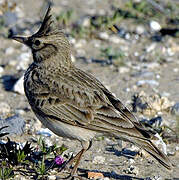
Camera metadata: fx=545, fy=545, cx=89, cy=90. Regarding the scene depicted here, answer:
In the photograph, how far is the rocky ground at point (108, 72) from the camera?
6.30 m

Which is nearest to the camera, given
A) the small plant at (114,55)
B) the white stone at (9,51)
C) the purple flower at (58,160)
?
the purple flower at (58,160)

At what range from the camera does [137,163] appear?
21.2 ft

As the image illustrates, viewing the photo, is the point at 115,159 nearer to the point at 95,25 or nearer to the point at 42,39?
the point at 42,39

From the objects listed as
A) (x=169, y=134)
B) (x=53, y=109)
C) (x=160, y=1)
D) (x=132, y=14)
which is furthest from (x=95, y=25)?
(x=53, y=109)

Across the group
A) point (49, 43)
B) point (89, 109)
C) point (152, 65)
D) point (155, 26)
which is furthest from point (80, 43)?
point (89, 109)

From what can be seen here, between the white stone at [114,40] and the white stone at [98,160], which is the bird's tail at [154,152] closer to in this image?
the white stone at [98,160]

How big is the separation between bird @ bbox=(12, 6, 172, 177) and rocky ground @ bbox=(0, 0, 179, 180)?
14.5 inches

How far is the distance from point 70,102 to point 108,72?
3073 mm

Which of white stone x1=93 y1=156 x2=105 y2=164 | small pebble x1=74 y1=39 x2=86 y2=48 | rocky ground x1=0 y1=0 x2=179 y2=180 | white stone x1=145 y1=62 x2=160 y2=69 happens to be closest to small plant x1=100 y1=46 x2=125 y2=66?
rocky ground x1=0 y1=0 x2=179 y2=180

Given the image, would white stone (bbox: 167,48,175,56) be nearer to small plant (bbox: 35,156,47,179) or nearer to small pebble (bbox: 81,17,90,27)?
small pebble (bbox: 81,17,90,27)

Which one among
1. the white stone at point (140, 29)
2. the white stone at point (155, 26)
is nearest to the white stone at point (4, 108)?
the white stone at point (140, 29)

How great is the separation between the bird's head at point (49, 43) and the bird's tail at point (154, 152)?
1459 millimetres

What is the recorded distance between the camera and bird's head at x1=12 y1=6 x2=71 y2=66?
21.0ft

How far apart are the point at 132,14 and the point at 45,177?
18.5 feet
